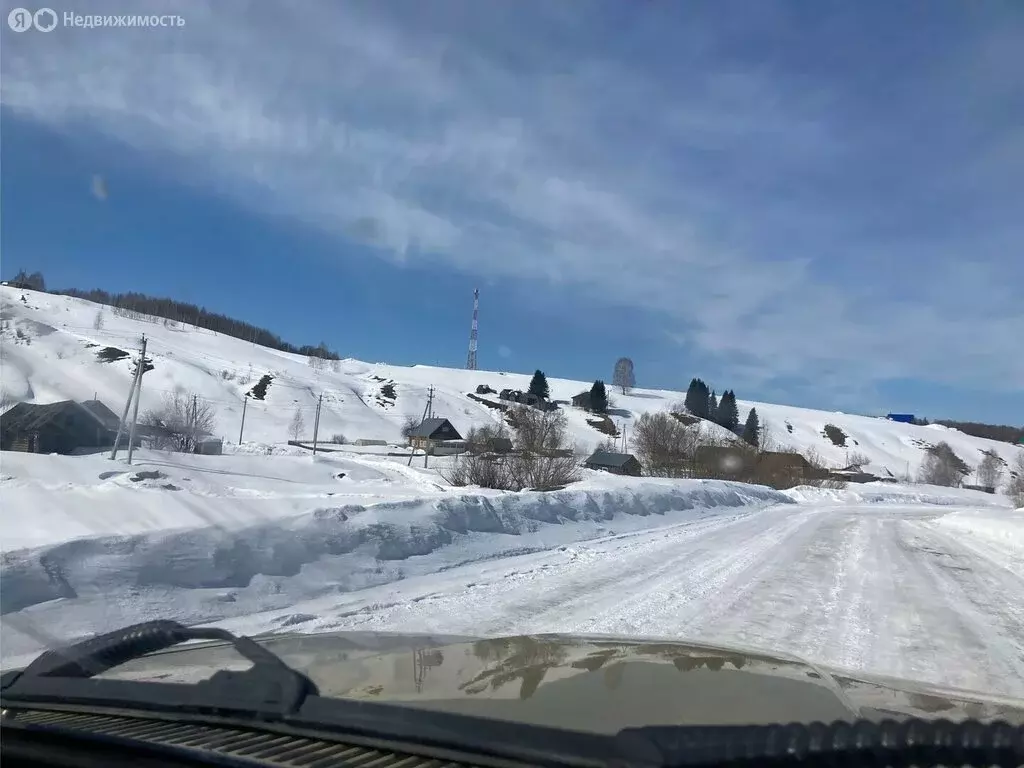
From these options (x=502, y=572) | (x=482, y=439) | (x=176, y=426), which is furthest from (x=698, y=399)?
(x=502, y=572)

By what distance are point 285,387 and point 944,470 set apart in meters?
101

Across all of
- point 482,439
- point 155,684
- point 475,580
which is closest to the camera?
point 155,684

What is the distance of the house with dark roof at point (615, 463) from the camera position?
6775 centimetres

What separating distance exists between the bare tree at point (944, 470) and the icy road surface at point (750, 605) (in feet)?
367

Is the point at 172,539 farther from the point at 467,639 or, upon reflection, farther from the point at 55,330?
the point at 55,330

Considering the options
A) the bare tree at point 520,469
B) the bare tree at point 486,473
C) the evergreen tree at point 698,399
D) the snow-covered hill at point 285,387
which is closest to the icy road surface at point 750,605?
the bare tree at point 520,469

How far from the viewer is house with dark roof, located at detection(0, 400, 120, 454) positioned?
44.5 metres

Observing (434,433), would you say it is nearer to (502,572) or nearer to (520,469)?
(520,469)

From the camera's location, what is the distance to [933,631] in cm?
770

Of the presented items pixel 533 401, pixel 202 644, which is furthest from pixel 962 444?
pixel 202 644

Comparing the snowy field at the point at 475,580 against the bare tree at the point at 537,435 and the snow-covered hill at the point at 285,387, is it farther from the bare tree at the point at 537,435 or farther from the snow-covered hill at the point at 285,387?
the snow-covered hill at the point at 285,387

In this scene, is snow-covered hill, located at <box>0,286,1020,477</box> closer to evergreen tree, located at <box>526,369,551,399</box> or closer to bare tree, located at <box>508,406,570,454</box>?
evergreen tree, located at <box>526,369,551,399</box>

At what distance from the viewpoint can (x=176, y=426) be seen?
62.3 meters

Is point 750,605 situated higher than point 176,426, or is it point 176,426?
point 176,426
